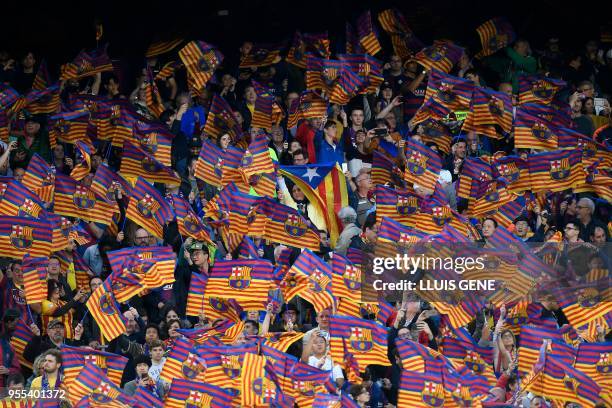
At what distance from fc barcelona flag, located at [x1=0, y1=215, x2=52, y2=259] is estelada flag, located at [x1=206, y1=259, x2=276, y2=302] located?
1903 mm

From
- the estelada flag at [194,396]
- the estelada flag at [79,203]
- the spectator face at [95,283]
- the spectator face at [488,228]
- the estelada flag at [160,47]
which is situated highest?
the estelada flag at [160,47]

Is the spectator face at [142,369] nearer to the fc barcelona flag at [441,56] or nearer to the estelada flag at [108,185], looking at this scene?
the estelada flag at [108,185]

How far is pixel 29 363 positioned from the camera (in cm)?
1830

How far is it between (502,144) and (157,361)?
527 centimetres

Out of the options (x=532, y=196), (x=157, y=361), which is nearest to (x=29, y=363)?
(x=157, y=361)

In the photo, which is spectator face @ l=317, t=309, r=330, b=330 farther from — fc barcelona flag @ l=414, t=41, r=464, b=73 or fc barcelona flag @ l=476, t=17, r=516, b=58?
fc barcelona flag @ l=476, t=17, r=516, b=58

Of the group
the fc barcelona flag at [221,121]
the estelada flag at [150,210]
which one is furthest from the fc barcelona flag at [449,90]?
the estelada flag at [150,210]

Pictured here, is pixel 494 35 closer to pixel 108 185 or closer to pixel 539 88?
pixel 539 88

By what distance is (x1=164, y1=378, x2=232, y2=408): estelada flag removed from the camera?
17.8m

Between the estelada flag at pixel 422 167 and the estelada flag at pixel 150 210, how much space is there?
273 cm

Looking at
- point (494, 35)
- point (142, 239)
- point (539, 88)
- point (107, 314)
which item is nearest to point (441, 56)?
point (494, 35)

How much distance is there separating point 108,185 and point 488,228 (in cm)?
429

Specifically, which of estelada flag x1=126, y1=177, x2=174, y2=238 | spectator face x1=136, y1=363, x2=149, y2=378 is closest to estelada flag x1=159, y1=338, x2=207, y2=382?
spectator face x1=136, y1=363, x2=149, y2=378

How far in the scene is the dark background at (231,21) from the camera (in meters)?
21.9
